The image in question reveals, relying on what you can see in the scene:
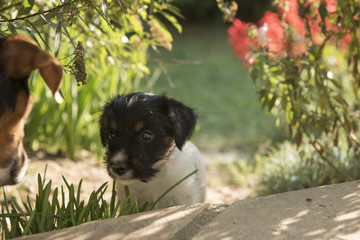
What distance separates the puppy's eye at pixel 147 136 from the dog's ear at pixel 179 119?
0.56 ft

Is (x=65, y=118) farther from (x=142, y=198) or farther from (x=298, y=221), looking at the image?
(x=298, y=221)

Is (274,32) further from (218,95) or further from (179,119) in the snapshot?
(218,95)

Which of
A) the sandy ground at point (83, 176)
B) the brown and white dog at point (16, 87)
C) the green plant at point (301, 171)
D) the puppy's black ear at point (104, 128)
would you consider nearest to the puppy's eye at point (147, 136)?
the puppy's black ear at point (104, 128)

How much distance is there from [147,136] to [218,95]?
7266 mm

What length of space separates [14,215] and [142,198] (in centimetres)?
83

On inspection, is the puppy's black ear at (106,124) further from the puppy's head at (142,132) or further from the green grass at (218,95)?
the green grass at (218,95)

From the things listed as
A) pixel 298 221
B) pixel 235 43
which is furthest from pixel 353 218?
pixel 235 43

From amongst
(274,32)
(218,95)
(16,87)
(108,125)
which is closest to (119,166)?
(108,125)

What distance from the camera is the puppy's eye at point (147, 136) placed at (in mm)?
3230

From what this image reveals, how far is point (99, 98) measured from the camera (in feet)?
19.0

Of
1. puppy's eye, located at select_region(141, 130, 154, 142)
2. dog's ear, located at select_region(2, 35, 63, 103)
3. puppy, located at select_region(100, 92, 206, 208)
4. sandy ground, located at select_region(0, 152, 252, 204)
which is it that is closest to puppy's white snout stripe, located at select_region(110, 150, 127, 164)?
puppy, located at select_region(100, 92, 206, 208)

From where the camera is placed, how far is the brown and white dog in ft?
7.35

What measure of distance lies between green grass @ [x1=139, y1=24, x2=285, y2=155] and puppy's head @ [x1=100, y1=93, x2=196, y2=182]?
1.54 m

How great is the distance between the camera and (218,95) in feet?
34.2
